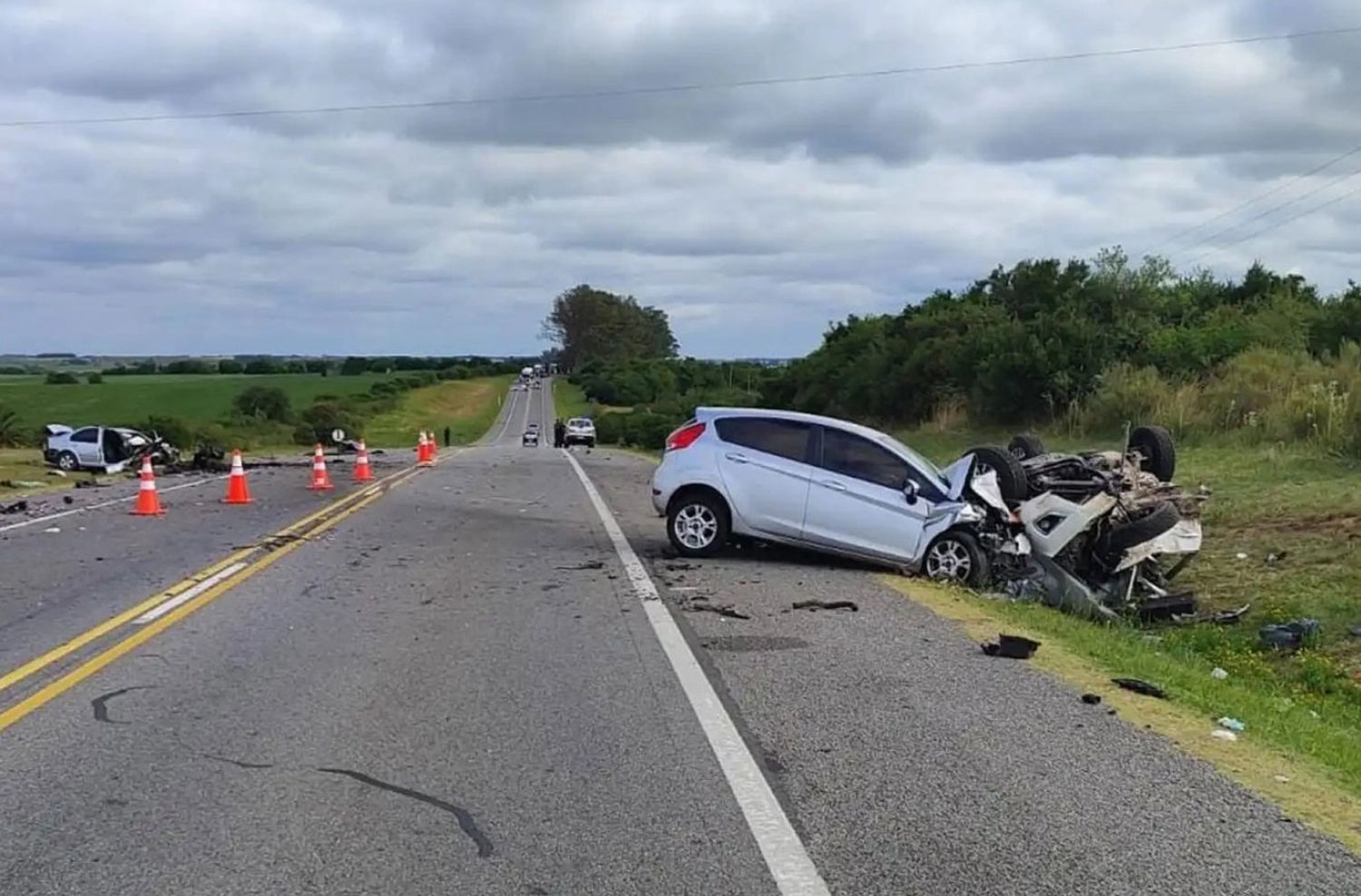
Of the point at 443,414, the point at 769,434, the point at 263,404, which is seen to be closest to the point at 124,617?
the point at 769,434

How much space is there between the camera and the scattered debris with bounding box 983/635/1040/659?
10.4 metres

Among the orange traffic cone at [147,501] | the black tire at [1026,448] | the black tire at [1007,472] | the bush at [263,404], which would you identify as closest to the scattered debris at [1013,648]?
the black tire at [1007,472]

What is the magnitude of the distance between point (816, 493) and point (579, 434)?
54569 mm

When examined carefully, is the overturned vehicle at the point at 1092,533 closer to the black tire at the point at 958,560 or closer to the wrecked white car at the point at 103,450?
the black tire at the point at 958,560

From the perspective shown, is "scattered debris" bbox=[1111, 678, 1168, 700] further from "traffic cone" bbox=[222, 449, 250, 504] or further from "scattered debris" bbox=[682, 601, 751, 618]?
"traffic cone" bbox=[222, 449, 250, 504]

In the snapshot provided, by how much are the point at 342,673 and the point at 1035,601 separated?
26.6ft

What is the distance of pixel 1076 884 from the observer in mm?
5430

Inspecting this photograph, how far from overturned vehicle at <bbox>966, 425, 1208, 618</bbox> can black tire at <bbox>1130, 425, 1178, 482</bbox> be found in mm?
1659

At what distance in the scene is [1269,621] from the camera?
14000 mm

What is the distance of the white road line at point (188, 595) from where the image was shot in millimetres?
11609

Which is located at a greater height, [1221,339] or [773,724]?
[1221,339]

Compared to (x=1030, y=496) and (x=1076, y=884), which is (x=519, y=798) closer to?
(x=1076, y=884)

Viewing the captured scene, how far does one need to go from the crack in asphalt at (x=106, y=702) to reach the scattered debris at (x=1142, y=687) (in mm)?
6082

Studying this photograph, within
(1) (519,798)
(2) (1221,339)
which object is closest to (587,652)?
(1) (519,798)
